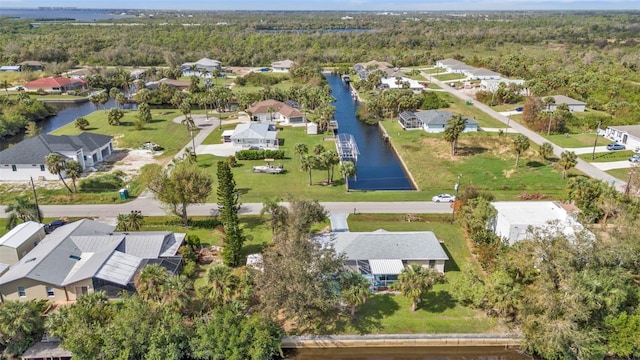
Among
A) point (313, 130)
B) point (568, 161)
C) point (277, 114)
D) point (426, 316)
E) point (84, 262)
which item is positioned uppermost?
point (568, 161)

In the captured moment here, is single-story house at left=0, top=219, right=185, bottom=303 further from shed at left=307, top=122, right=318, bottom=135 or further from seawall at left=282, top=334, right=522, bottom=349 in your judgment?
shed at left=307, top=122, right=318, bottom=135

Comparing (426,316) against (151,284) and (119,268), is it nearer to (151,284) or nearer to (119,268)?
(151,284)

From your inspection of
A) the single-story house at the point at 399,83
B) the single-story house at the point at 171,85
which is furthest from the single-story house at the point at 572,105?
the single-story house at the point at 171,85

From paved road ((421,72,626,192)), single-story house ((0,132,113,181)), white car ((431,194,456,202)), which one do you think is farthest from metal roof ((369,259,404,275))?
single-story house ((0,132,113,181))

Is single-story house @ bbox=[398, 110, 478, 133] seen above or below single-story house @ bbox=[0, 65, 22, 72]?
below

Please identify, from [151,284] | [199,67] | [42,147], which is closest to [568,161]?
[151,284]

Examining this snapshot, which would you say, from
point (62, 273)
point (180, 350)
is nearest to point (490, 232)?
point (180, 350)
